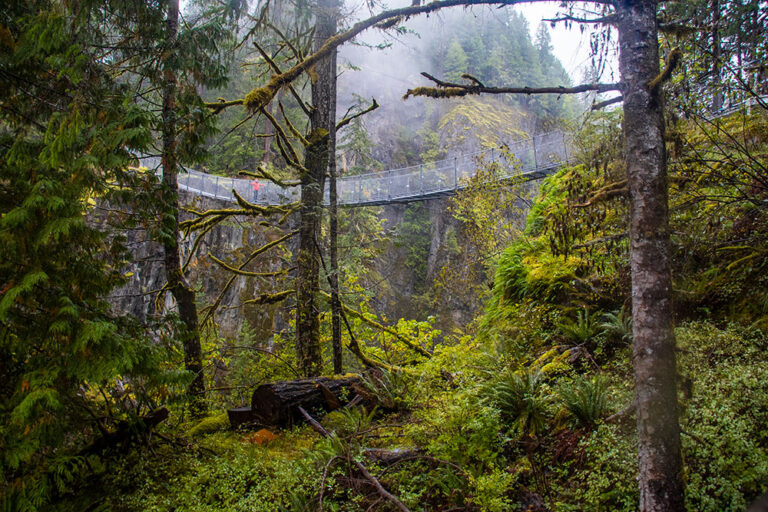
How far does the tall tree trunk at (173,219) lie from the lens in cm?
475

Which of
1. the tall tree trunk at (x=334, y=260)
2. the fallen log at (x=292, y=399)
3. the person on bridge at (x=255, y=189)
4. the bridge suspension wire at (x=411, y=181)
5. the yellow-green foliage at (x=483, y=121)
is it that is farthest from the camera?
the yellow-green foliage at (x=483, y=121)

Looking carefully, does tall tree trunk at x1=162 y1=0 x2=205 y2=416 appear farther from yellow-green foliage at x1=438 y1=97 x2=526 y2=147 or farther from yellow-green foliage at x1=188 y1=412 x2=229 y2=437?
yellow-green foliage at x1=438 y1=97 x2=526 y2=147

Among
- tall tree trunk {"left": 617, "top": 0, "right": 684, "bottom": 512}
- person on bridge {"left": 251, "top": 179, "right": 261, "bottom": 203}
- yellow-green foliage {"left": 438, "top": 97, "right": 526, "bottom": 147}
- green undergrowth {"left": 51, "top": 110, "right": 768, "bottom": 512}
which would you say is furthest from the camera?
yellow-green foliage {"left": 438, "top": 97, "right": 526, "bottom": 147}

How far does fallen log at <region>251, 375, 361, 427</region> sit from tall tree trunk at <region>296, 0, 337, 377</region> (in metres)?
1.01

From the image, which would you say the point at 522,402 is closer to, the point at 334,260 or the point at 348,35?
the point at 334,260


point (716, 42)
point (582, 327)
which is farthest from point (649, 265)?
point (582, 327)

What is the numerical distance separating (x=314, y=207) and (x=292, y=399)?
253 centimetres

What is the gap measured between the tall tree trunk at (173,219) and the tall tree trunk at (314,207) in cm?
143

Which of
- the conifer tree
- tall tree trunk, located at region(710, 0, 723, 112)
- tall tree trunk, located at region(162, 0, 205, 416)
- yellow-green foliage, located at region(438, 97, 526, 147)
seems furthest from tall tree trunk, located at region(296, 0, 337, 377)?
yellow-green foliage, located at region(438, 97, 526, 147)

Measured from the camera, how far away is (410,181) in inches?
564

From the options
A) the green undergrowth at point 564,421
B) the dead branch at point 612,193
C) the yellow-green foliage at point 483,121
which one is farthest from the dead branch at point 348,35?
the yellow-green foliage at point 483,121

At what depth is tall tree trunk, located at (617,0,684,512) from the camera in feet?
7.74

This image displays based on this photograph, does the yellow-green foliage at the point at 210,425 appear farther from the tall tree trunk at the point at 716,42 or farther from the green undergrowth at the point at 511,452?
the tall tree trunk at the point at 716,42

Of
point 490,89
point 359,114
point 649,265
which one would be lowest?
point 649,265
